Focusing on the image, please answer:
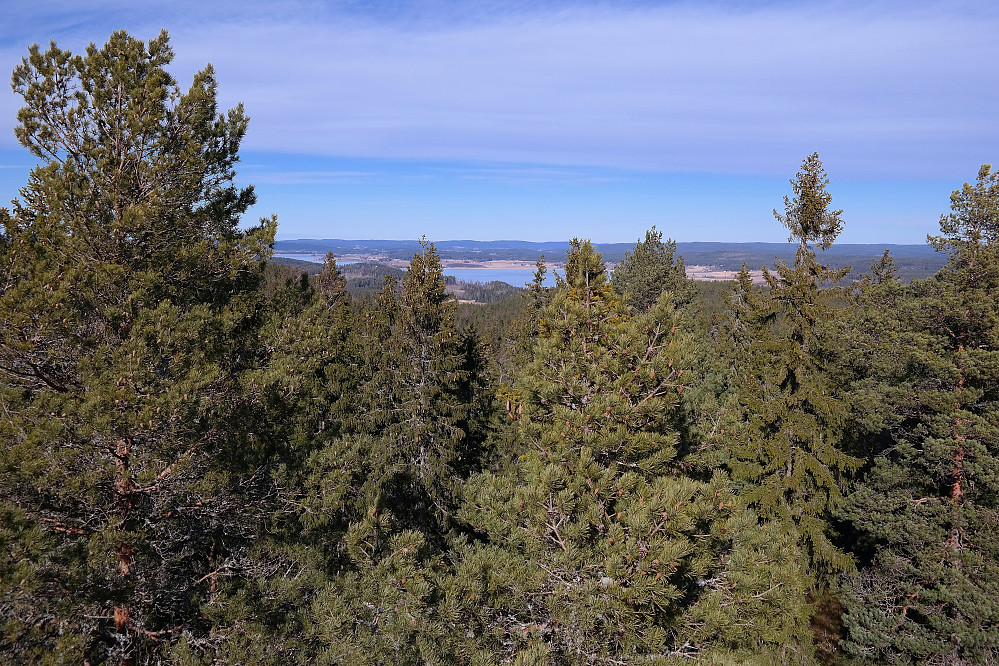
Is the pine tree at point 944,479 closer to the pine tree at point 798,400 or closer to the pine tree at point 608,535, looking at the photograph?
the pine tree at point 798,400

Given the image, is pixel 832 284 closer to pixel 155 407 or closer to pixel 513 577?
pixel 513 577

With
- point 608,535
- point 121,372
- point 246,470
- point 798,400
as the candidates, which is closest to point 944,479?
point 798,400

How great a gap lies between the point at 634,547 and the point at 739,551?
1.70 metres

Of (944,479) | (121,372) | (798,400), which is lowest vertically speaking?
(944,479)

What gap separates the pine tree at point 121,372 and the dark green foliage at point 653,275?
23.3 m

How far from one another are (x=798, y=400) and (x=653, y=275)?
47.6 ft

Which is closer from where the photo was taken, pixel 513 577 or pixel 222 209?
pixel 513 577

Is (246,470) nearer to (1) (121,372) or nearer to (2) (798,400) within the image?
(1) (121,372)

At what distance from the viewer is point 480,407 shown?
17.9m

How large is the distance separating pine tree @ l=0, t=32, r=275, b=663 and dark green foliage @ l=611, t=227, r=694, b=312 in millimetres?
23332

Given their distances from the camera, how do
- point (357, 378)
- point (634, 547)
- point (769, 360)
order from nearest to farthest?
1. point (634, 547)
2. point (769, 360)
3. point (357, 378)

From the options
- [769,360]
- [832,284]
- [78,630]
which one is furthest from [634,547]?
[832,284]

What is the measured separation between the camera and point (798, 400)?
48.5 ft

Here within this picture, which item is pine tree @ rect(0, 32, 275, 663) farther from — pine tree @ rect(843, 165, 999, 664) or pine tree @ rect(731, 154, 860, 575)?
pine tree @ rect(843, 165, 999, 664)
